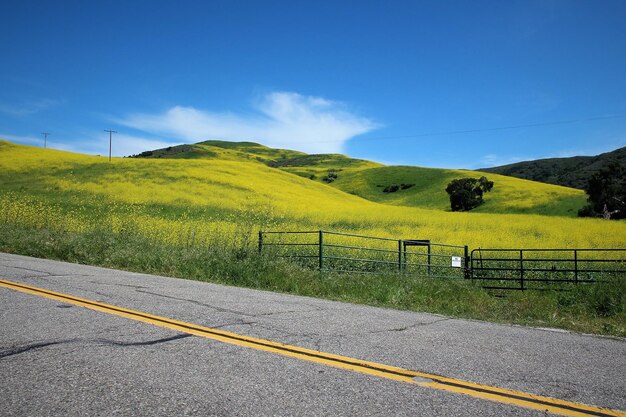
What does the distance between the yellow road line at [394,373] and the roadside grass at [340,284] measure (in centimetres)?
416

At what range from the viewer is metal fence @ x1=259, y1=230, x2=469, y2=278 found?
16.0 metres

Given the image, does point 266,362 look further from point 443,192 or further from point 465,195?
point 443,192

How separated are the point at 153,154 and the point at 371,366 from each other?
173493 millimetres

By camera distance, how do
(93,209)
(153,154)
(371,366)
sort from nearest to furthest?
(371,366) < (93,209) < (153,154)

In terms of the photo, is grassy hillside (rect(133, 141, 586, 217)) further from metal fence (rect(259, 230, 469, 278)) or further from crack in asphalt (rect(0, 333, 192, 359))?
crack in asphalt (rect(0, 333, 192, 359))

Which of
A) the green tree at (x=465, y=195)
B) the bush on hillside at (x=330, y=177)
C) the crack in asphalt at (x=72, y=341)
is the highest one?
the bush on hillside at (x=330, y=177)

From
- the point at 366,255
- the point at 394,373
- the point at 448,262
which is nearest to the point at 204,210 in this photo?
the point at 366,255

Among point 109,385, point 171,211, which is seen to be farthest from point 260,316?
point 171,211

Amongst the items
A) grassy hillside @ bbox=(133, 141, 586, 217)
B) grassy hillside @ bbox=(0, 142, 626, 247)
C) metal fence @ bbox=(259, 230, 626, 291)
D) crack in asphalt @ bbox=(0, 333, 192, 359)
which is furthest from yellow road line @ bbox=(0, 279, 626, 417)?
grassy hillside @ bbox=(133, 141, 586, 217)

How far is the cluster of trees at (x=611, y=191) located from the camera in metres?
53.3

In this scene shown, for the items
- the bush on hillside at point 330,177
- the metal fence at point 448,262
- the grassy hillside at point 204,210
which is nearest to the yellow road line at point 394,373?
the metal fence at point 448,262

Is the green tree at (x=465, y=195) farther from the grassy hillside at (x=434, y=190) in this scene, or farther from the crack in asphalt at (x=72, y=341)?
the crack in asphalt at (x=72, y=341)

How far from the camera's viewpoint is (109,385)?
12.5 feet

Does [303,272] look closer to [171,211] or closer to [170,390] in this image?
[170,390]
